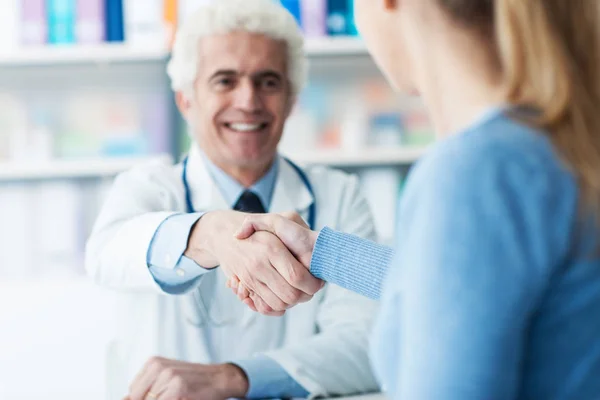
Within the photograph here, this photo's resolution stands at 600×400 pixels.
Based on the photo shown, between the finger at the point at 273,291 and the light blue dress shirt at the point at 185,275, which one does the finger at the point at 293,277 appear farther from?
the light blue dress shirt at the point at 185,275

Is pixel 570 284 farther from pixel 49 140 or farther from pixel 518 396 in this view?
pixel 49 140

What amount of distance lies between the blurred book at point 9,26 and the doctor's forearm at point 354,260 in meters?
1.91

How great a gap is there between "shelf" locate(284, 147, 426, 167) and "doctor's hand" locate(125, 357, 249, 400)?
141 cm

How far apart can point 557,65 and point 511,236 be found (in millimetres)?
146

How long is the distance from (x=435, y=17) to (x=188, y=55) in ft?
4.27

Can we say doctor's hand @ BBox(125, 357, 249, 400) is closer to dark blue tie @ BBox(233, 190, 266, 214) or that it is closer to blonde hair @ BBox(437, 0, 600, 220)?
dark blue tie @ BBox(233, 190, 266, 214)

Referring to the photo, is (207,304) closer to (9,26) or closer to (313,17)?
(313,17)

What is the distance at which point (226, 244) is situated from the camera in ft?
4.20

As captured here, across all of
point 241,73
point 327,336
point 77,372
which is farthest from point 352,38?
point 77,372

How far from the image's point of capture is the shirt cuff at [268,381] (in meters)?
1.36

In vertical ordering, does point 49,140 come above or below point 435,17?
below

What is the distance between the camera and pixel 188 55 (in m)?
1.88

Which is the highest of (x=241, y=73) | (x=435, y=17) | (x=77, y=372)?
(x=435, y=17)

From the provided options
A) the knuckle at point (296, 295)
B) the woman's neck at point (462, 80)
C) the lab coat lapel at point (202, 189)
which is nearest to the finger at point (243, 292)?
the knuckle at point (296, 295)
